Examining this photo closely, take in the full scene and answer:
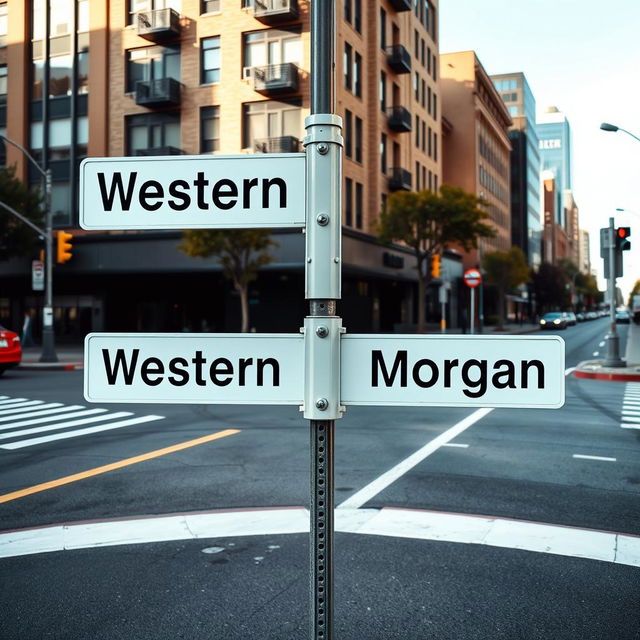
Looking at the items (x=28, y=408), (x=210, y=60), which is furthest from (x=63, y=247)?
(x=210, y=60)

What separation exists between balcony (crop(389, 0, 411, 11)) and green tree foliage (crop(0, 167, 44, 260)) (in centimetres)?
2526

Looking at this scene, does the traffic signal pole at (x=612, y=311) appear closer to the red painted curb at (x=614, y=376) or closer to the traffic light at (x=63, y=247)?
the red painted curb at (x=614, y=376)

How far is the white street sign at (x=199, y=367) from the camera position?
2.37 meters

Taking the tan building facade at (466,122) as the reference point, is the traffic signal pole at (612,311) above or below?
below

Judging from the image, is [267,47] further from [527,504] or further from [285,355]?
[285,355]

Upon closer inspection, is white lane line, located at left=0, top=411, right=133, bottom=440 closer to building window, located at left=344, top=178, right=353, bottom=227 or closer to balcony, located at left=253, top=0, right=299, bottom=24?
balcony, located at left=253, top=0, right=299, bottom=24

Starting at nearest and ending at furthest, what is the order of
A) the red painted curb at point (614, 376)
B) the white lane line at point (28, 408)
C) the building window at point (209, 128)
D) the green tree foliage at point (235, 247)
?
the white lane line at point (28, 408) → the red painted curb at point (614, 376) → the green tree foliage at point (235, 247) → the building window at point (209, 128)

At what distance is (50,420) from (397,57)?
37.6 meters

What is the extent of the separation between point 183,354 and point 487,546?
344cm

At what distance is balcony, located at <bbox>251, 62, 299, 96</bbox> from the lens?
33250 millimetres

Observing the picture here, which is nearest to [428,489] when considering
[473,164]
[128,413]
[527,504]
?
[527,504]

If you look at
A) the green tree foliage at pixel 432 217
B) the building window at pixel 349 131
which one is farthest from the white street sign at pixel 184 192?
the building window at pixel 349 131

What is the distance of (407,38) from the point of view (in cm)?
4688

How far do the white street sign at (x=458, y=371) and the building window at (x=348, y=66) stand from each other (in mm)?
37413
